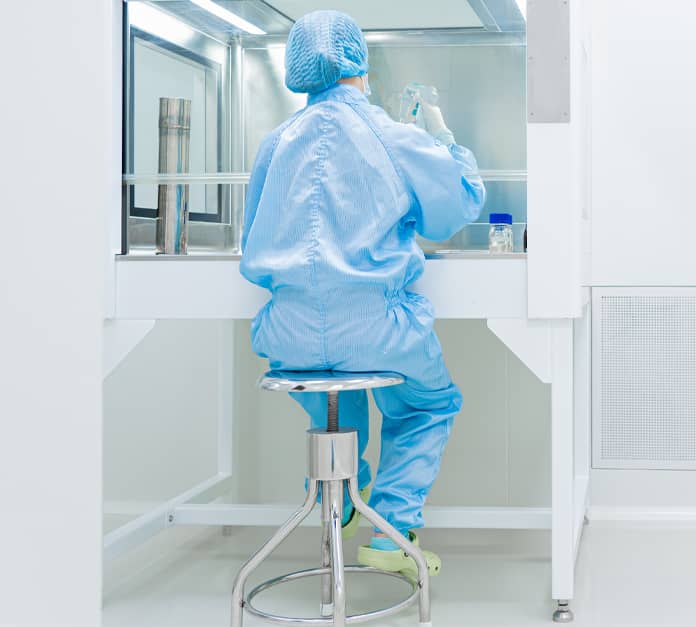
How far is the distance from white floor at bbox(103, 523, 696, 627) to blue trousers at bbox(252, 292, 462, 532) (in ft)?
1.07

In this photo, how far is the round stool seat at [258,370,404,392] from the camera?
1.81 metres

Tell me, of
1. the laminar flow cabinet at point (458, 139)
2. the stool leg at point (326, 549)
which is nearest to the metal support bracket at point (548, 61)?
the laminar flow cabinet at point (458, 139)

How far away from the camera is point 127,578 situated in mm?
2570

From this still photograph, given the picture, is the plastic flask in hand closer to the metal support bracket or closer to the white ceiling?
the white ceiling

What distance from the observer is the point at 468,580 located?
2.53 meters

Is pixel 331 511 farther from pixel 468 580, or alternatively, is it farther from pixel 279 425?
pixel 279 425

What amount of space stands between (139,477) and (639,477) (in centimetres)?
169

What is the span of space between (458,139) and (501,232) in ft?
0.86

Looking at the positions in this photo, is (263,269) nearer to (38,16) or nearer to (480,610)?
(480,610)

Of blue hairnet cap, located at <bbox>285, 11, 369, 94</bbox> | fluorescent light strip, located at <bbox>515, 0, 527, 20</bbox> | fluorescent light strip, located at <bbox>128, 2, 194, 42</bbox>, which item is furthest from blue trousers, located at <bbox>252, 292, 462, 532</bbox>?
fluorescent light strip, located at <bbox>128, 2, 194, 42</bbox>

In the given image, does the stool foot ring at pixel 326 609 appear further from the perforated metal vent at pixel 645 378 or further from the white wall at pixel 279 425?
the perforated metal vent at pixel 645 378

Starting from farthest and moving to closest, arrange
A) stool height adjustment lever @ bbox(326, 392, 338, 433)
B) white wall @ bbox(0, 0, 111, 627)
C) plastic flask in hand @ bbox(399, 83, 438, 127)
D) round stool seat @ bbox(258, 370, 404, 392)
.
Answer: plastic flask in hand @ bbox(399, 83, 438, 127), stool height adjustment lever @ bbox(326, 392, 338, 433), round stool seat @ bbox(258, 370, 404, 392), white wall @ bbox(0, 0, 111, 627)

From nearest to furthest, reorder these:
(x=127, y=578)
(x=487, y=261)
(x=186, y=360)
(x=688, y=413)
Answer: (x=487, y=261) → (x=127, y=578) → (x=186, y=360) → (x=688, y=413)

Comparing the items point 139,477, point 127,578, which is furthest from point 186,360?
point 127,578
